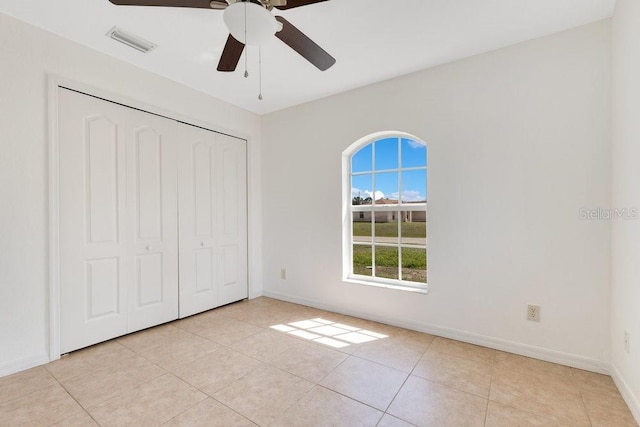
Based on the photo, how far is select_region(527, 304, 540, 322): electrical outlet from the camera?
7.31ft

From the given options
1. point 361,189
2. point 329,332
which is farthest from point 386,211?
point 329,332

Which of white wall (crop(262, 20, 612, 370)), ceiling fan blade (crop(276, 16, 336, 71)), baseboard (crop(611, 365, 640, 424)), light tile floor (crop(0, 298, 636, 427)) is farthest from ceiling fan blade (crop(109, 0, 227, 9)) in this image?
baseboard (crop(611, 365, 640, 424))

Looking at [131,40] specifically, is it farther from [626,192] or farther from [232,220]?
[626,192]

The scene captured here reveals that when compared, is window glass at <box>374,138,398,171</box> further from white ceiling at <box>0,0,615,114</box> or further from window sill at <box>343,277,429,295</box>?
window sill at <box>343,277,429,295</box>

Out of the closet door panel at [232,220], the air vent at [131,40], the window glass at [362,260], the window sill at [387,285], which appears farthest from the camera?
the closet door panel at [232,220]

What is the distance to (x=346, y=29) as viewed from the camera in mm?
2143

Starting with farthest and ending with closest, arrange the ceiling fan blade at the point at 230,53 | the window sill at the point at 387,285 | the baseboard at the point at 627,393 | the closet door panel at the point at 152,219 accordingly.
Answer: the window sill at the point at 387,285 < the closet door panel at the point at 152,219 < the ceiling fan blade at the point at 230,53 < the baseboard at the point at 627,393

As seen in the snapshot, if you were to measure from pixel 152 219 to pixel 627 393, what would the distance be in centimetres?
384

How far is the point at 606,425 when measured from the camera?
59.8 inches

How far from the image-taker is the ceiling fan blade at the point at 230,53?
5.97ft

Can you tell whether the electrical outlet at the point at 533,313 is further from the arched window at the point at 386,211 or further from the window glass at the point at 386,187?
the window glass at the point at 386,187

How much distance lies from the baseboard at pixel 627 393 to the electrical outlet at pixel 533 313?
48cm

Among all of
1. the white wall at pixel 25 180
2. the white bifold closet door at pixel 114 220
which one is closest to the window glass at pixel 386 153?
the white bifold closet door at pixel 114 220

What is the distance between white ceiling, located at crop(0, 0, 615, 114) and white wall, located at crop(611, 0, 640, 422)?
1.33ft
